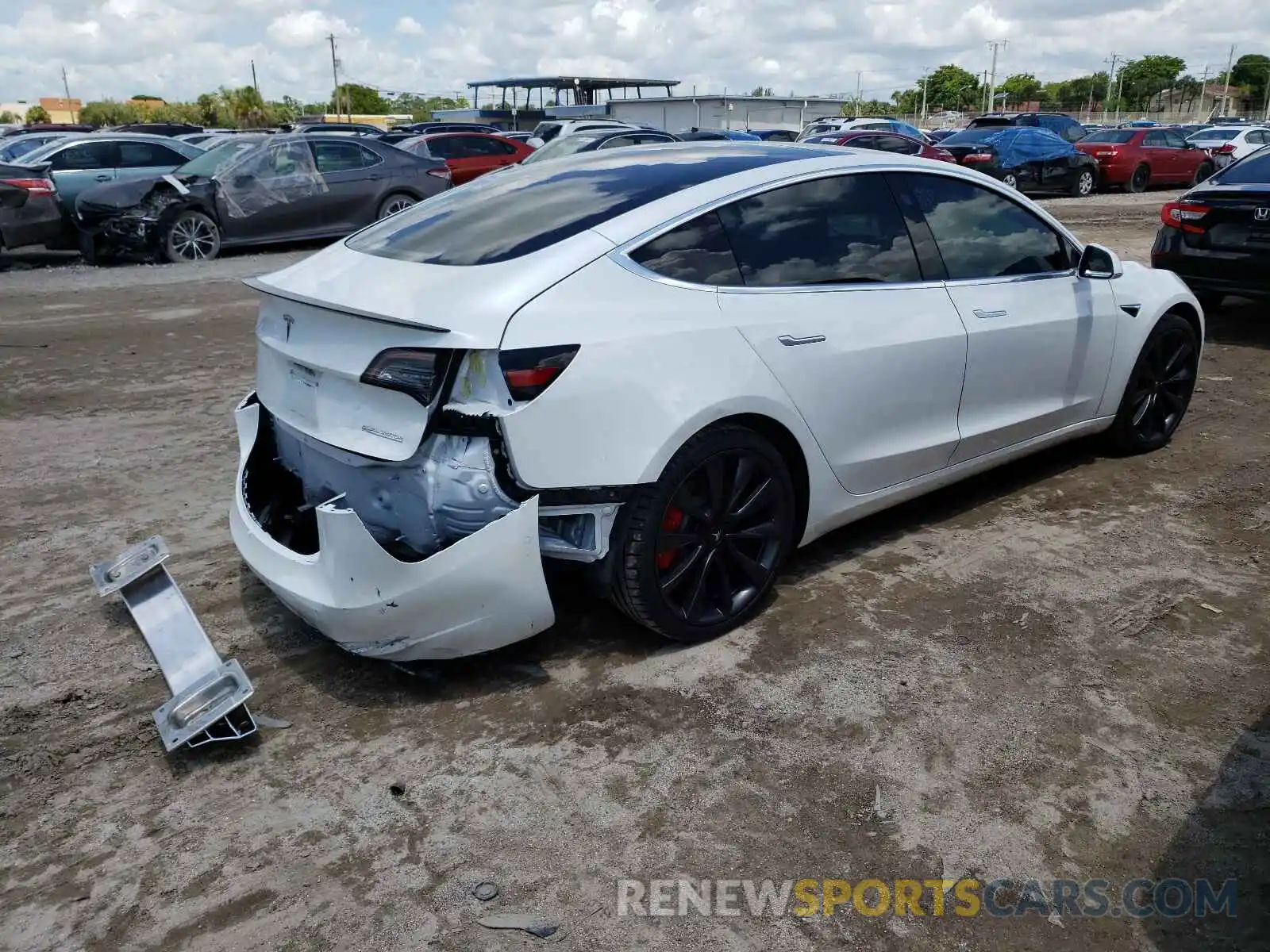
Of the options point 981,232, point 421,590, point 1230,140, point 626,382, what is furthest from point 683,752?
point 1230,140

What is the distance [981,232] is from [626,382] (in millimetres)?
2133

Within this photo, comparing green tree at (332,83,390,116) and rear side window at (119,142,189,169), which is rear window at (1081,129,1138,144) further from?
green tree at (332,83,390,116)

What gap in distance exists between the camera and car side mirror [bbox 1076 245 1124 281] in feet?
15.8

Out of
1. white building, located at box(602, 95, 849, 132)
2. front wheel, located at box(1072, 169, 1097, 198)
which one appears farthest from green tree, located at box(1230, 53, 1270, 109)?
front wheel, located at box(1072, 169, 1097, 198)

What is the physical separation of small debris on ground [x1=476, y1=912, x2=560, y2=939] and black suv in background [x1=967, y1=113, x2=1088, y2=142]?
2706cm

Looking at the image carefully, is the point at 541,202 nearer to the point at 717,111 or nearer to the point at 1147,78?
the point at 717,111

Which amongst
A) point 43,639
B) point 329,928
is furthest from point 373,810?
point 43,639

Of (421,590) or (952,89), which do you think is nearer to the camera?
(421,590)

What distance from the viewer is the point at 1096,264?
4.83 meters

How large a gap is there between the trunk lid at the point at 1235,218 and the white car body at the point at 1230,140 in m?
16.8

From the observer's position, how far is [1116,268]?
193 inches

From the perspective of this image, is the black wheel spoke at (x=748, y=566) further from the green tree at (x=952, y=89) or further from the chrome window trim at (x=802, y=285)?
the green tree at (x=952, y=89)

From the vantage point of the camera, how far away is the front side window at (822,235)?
142 inches

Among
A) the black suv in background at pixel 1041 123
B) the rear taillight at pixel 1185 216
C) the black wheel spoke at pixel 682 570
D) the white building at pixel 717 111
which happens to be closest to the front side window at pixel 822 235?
the black wheel spoke at pixel 682 570
